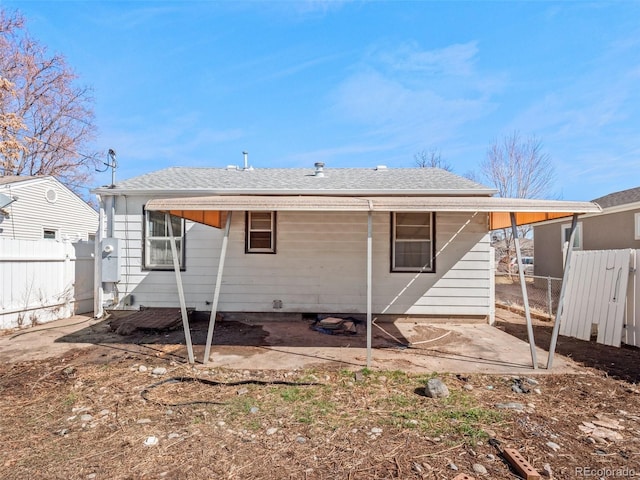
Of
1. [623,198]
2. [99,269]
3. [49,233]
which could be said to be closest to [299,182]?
[99,269]

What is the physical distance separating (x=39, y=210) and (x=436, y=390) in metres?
16.1

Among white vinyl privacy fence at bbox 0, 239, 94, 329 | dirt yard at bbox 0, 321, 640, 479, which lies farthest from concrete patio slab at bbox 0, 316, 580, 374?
white vinyl privacy fence at bbox 0, 239, 94, 329

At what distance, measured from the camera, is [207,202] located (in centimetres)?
405

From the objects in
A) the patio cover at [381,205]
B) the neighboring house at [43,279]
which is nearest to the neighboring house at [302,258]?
the neighboring house at [43,279]

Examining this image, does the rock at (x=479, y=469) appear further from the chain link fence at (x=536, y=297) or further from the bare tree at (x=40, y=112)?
the bare tree at (x=40, y=112)

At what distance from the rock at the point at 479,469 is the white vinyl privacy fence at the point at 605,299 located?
4505 mm

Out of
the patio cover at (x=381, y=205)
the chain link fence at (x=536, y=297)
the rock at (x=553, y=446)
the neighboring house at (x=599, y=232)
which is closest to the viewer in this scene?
the rock at (x=553, y=446)

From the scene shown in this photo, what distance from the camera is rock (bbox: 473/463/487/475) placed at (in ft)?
7.24

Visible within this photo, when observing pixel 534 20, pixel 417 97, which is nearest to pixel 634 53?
pixel 534 20

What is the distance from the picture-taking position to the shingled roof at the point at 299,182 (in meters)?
6.46

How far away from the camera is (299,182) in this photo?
7465mm

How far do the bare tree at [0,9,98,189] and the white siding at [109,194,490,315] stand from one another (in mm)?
14240

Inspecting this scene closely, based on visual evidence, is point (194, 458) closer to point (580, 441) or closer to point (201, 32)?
point (580, 441)

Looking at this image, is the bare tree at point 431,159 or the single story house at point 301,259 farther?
the bare tree at point 431,159
